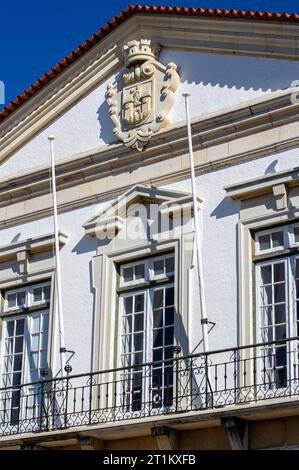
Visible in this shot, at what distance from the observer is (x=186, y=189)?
56.2ft

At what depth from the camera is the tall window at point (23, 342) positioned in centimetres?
1777

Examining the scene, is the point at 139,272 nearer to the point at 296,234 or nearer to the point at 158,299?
the point at 158,299

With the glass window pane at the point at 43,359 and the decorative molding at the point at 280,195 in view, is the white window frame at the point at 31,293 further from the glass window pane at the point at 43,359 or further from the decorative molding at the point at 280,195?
the decorative molding at the point at 280,195

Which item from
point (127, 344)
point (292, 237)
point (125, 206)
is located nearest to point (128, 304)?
point (127, 344)

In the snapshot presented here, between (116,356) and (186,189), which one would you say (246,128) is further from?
(116,356)

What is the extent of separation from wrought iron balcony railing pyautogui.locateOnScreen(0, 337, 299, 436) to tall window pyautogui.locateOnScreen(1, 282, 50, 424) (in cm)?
3

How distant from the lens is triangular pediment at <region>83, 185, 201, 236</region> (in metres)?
17.0

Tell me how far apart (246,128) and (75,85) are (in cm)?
324

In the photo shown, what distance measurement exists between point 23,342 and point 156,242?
99.5 inches

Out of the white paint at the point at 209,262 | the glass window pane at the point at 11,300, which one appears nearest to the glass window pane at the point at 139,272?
the white paint at the point at 209,262

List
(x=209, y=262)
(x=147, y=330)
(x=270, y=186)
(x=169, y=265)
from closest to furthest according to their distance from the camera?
(x=270, y=186), (x=209, y=262), (x=147, y=330), (x=169, y=265)

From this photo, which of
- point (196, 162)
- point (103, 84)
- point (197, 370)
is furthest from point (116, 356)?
point (103, 84)

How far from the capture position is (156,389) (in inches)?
646
